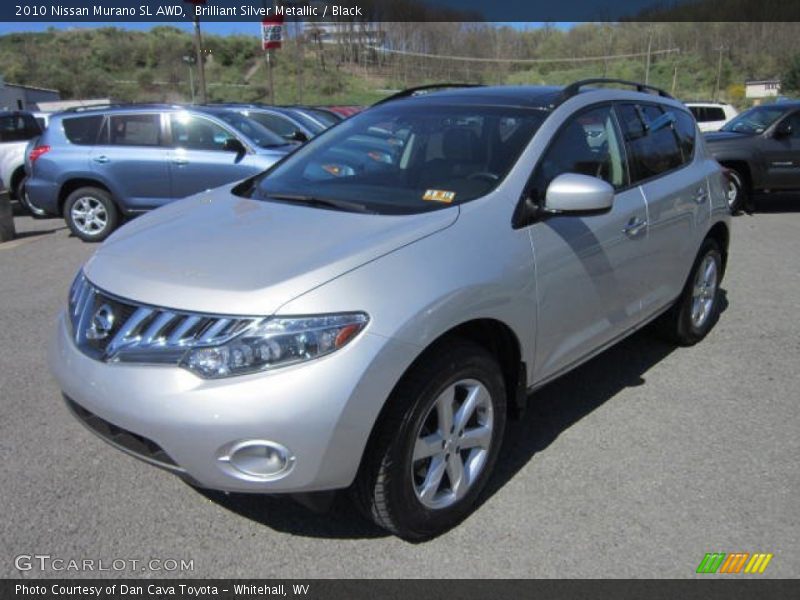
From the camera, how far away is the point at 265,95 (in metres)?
56.2

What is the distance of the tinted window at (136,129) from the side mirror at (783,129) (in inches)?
349

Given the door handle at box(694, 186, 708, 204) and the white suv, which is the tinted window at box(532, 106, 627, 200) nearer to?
the door handle at box(694, 186, 708, 204)

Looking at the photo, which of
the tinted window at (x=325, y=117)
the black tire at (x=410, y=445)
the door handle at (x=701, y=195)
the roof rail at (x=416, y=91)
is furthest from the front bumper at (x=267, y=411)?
the tinted window at (x=325, y=117)

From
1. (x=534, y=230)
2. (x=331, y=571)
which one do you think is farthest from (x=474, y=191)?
(x=331, y=571)

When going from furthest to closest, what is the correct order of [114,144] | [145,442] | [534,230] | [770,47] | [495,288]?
[770,47] → [114,144] → [534,230] → [495,288] → [145,442]

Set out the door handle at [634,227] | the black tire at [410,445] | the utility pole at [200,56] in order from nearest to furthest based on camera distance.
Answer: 1. the black tire at [410,445]
2. the door handle at [634,227]
3. the utility pole at [200,56]

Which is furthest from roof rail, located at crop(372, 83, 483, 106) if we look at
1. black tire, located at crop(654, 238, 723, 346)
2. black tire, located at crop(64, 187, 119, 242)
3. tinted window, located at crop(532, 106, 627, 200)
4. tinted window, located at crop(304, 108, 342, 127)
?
tinted window, located at crop(304, 108, 342, 127)

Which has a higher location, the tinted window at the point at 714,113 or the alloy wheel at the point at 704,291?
the tinted window at the point at 714,113

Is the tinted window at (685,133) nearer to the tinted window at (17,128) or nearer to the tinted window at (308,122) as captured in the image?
the tinted window at (308,122)

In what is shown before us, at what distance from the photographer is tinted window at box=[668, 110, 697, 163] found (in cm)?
460

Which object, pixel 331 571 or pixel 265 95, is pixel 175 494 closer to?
pixel 331 571

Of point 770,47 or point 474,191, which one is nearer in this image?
point 474,191

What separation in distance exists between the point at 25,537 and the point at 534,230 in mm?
2396

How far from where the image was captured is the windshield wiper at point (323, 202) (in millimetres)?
3008
